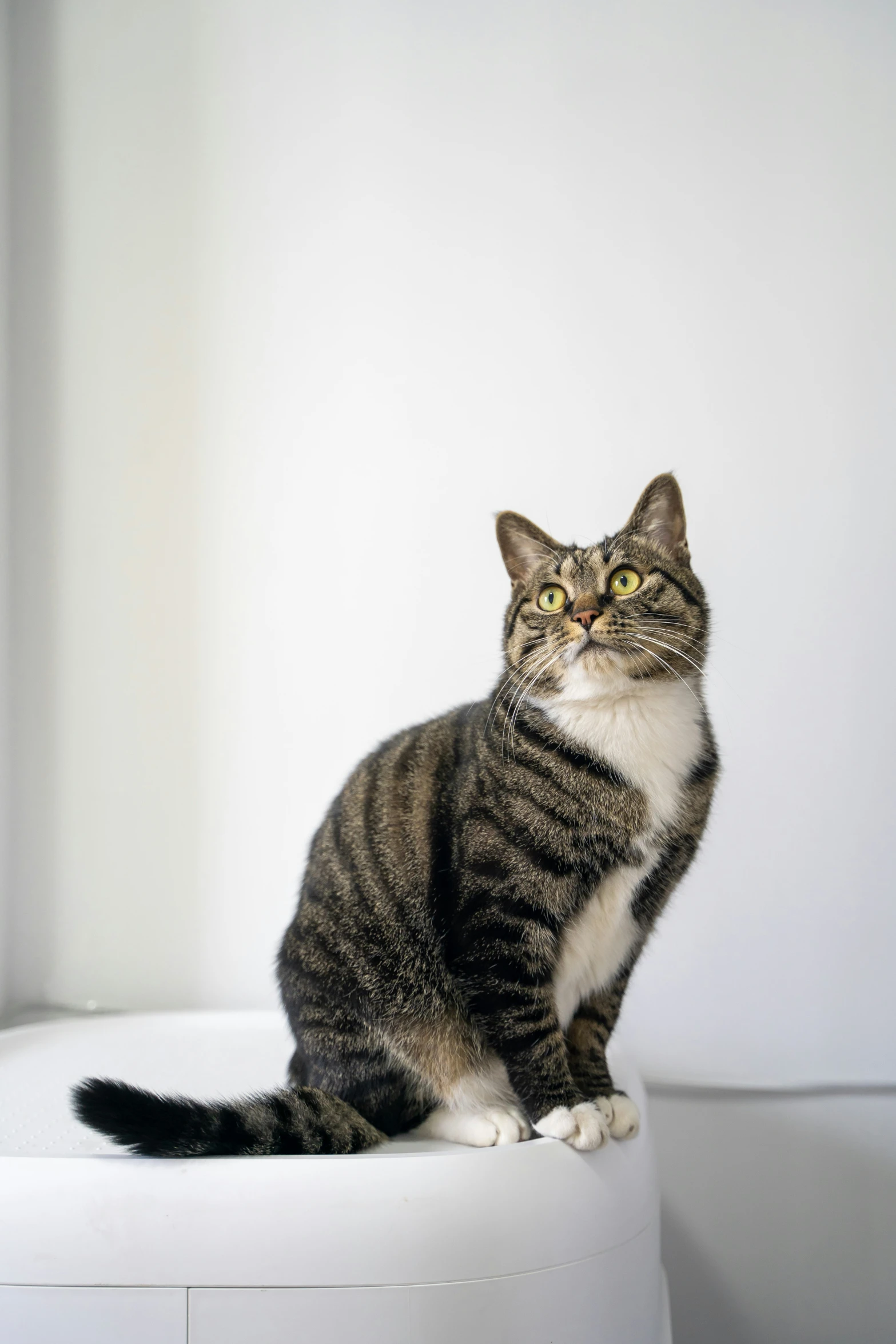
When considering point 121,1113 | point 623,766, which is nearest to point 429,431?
point 623,766

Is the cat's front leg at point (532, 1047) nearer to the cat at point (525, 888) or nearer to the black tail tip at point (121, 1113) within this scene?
the cat at point (525, 888)

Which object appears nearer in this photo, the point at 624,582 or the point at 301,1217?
the point at 301,1217

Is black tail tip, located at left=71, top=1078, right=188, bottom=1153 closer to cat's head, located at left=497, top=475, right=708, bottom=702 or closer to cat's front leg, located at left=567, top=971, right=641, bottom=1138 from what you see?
cat's front leg, located at left=567, top=971, right=641, bottom=1138

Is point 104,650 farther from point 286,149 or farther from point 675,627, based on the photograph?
point 675,627

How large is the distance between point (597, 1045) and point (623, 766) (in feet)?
1.12

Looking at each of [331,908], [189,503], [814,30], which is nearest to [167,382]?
[189,503]

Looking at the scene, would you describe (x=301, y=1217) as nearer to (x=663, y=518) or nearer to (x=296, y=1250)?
(x=296, y=1250)

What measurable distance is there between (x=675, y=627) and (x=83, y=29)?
1503mm

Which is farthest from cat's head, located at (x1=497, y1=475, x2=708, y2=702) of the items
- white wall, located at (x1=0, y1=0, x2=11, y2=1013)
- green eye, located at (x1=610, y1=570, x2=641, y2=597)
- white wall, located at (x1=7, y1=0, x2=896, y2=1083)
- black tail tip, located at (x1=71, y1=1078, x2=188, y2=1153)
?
white wall, located at (x1=0, y1=0, x2=11, y2=1013)

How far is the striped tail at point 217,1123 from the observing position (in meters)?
0.81

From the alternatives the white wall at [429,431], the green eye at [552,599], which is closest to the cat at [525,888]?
the green eye at [552,599]

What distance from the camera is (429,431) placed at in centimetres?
147

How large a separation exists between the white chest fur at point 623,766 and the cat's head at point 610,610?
0.02 m

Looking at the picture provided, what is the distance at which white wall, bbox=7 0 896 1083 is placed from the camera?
1363 mm
